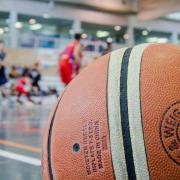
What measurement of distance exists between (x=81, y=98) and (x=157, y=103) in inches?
9.7

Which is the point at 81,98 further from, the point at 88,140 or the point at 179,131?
the point at 179,131

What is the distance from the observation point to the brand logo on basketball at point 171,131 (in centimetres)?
130

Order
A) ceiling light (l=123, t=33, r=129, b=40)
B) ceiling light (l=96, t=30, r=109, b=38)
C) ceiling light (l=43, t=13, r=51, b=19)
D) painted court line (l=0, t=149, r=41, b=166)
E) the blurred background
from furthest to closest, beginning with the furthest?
ceiling light (l=96, t=30, r=109, b=38) → ceiling light (l=123, t=33, r=129, b=40) → ceiling light (l=43, t=13, r=51, b=19) → the blurred background → painted court line (l=0, t=149, r=41, b=166)

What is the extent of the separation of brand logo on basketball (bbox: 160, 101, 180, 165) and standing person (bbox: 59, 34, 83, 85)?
948cm

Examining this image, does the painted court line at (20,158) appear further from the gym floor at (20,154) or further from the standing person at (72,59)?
the standing person at (72,59)

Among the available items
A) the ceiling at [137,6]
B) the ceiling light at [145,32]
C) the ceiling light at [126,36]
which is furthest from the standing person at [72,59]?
the ceiling light at [145,32]

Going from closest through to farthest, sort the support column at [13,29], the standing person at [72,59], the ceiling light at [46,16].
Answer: the standing person at [72,59], the support column at [13,29], the ceiling light at [46,16]

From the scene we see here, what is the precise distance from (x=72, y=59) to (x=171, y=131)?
980cm

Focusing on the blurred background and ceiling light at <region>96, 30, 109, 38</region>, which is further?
ceiling light at <region>96, 30, 109, 38</region>

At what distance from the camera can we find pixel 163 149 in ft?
4.29

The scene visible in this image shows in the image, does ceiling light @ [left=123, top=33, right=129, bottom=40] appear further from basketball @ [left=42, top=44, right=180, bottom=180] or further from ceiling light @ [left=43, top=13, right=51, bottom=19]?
basketball @ [left=42, top=44, right=180, bottom=180]

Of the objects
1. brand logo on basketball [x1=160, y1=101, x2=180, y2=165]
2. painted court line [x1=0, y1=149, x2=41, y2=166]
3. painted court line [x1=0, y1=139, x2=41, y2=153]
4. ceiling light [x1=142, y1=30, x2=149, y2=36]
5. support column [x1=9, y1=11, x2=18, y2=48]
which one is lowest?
ceiling light [x1=142, y1=30, x2=149, y2=36]

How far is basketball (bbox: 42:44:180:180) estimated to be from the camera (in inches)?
51.6

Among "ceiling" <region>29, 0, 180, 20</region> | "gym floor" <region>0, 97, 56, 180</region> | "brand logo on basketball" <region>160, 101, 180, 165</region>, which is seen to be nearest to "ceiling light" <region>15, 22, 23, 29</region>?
"ceiling" <region>29, 0, 180, 20</region>
